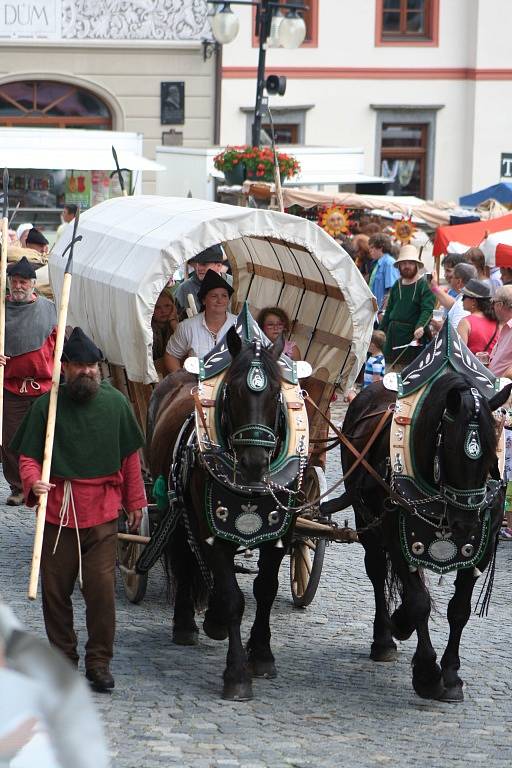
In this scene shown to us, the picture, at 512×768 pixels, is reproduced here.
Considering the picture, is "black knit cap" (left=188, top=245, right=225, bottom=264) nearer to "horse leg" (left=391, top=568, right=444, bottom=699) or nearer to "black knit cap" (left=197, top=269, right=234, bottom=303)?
"black knit cap" (left=197, top=269, right=234, bottom=303)

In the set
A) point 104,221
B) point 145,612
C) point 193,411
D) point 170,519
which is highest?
point 104,221

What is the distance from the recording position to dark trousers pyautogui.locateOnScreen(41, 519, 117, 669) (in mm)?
7008

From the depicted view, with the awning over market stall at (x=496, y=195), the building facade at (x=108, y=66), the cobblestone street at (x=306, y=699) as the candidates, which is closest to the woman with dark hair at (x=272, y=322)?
the cobblestone street at (x=306, y=699)

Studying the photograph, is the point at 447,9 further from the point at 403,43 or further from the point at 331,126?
the point at 331,126

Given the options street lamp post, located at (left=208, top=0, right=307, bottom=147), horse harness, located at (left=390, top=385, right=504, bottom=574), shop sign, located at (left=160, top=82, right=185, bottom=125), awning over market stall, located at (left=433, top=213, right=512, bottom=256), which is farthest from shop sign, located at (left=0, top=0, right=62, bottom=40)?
horse harness, located at (left=390, top=385, right=504, bottom=574)

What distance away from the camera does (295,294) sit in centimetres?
961

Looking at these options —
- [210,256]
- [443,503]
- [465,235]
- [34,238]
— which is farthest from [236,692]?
[465,235]

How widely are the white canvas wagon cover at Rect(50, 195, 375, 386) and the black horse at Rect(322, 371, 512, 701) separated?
1355 millimetres

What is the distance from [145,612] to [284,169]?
13.9 metres

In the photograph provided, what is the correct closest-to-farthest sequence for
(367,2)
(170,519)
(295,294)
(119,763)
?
(119,763), (170,519), (295,294), (367,2)

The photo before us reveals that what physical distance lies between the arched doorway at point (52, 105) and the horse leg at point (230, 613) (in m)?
24.1

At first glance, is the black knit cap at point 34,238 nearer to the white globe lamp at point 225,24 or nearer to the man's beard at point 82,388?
the white globe lamp at point 225,24

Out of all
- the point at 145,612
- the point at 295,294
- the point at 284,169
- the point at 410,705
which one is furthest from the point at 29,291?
the point at 284,169

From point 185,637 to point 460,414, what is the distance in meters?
2.18
